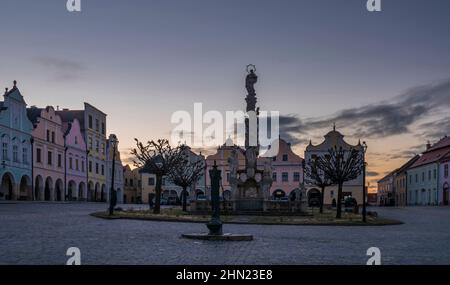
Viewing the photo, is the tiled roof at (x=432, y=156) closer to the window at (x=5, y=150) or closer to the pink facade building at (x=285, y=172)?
the pink facade building at (x=285, y=172)

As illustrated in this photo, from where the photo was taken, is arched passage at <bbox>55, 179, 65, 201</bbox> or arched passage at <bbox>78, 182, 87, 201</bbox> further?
arched passage at <bbox>78, 182, 87, 201</bbox>

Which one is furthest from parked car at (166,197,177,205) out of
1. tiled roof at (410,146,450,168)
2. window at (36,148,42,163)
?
tiled roof at (410,146,450,168)

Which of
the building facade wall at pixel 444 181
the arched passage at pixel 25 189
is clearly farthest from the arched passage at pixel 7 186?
the building facade wall at pixel 444 181

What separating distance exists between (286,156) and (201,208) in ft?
152

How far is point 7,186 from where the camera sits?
184ft

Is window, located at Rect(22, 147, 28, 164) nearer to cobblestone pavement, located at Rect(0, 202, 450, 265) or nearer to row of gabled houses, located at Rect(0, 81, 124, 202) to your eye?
row of gabled houses, located at Rect(0, 81, 124, 202)

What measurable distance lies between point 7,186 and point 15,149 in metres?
3.67

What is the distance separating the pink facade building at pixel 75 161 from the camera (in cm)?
6881

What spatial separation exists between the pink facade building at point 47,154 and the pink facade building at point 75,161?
5.35 ft

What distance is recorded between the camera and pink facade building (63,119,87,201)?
226 feet

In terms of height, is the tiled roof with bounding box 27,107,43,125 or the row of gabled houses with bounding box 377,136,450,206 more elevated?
the tiled roof with bounding box 27,107,43,125

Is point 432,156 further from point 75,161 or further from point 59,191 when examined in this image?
point 59,191
